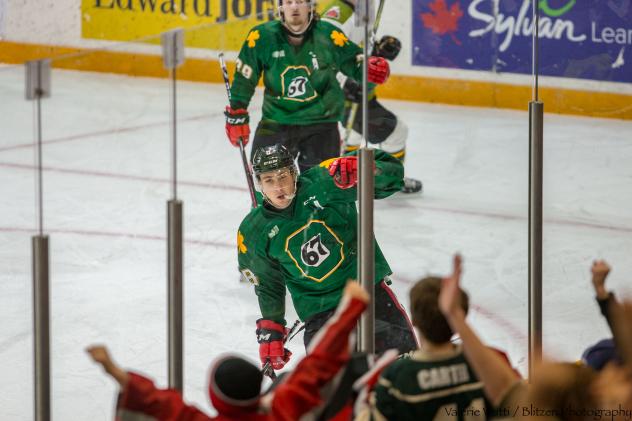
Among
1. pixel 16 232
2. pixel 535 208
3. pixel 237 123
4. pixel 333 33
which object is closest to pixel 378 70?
pixel 333 33

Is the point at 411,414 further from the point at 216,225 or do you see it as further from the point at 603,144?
the point at 603,144

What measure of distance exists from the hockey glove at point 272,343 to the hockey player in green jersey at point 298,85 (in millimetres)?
502

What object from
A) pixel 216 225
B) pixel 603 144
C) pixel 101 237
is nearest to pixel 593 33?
pixel 603 144

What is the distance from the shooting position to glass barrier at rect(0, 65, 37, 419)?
2721 mm

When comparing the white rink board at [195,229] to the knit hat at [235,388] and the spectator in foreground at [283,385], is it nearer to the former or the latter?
the spectator in foreground at [283,385]

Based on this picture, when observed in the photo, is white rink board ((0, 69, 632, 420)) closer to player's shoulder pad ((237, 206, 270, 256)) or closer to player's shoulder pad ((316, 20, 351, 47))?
player's shoulder pad ((237, 206, 270, 256))

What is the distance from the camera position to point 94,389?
3.79 meters

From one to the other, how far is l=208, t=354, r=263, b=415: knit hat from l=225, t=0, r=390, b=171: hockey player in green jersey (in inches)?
37.4

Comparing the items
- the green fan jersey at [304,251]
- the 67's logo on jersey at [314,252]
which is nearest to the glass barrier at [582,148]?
the green fan jersey at [304,251]

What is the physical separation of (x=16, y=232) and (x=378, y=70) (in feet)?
3.44

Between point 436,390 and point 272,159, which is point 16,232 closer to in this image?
point 272,159

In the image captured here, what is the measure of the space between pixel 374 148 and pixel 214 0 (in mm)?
A: 5507

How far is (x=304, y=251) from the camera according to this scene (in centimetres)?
341

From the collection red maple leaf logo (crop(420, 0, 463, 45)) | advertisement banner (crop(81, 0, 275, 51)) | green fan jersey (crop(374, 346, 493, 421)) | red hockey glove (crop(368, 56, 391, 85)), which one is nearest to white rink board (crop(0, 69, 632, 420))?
red hockey glove (crop(368, 56, 391, 85))
